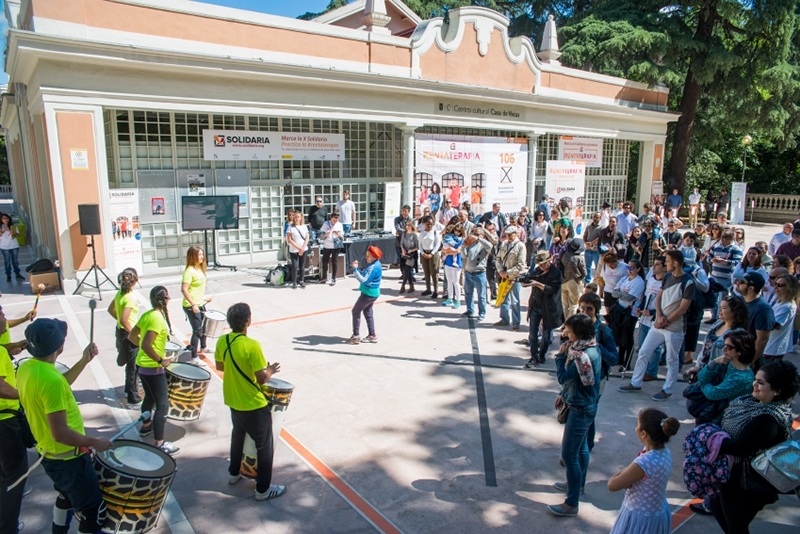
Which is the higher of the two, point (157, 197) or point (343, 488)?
point (157, 197)

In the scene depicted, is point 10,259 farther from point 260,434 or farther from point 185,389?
point 260,434

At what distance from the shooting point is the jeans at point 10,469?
411 cm

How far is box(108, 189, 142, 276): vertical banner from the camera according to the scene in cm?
1323

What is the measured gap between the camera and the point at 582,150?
2325cm

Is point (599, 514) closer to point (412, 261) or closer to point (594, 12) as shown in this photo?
point (412, 261)

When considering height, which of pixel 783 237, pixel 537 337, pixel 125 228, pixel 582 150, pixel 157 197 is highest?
pixel 582 150

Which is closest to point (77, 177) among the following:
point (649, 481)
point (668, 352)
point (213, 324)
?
point (213, 324)

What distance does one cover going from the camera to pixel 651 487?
364cm

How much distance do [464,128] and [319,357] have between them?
13.5 metres

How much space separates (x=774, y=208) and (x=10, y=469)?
112ft

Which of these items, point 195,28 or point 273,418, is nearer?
point 273,418

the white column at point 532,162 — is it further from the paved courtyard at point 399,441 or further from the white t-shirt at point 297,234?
the paved courtyard at point 399,441

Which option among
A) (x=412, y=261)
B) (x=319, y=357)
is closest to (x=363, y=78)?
(x=412, y=261)

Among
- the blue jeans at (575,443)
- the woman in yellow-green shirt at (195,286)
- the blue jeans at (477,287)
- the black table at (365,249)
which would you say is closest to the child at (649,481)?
the blue jeans at (575,443)
